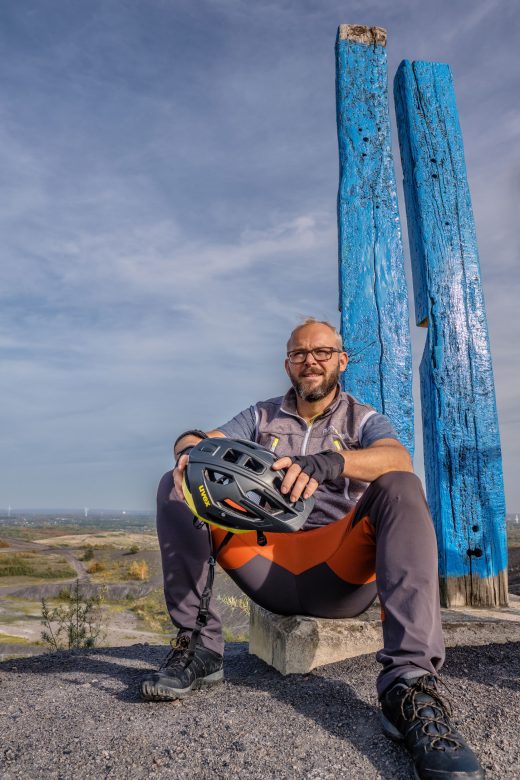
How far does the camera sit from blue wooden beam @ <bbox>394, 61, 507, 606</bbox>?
4.13 m

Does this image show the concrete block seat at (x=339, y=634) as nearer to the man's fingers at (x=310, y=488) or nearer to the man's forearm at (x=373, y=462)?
the man's forearm at (x=373, y=462)

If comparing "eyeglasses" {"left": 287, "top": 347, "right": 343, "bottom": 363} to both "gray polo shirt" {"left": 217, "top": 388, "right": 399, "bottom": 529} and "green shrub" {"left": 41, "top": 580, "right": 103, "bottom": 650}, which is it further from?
"green shrub" {"left": 41, "top": 580, "right": 103, "bottom": 650}

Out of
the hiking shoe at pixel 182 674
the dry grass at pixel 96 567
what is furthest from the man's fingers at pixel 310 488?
the dry grass at pixel 96 567

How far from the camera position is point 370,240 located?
441 centimetres

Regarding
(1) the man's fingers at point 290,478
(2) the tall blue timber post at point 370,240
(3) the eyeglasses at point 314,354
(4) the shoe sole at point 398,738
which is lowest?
(4) the shoe sole at point 398,738

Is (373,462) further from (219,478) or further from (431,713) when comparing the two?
(431,713)

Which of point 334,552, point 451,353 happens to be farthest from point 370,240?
point 334,552

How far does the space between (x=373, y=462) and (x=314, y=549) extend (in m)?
0.55

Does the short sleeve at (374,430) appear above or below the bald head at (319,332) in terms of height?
below

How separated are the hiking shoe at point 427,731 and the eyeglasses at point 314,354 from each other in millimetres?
1726

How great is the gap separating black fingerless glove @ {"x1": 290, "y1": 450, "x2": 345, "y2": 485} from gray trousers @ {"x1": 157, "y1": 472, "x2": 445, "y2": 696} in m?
0.19

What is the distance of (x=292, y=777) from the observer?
209 centimetres

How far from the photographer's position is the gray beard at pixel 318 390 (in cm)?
348

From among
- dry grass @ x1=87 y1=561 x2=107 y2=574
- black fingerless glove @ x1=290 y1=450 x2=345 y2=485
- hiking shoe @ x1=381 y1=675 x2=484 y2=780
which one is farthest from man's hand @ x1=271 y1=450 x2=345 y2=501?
dry grass @ x1=87 y1=561 x2=107 y2=574
